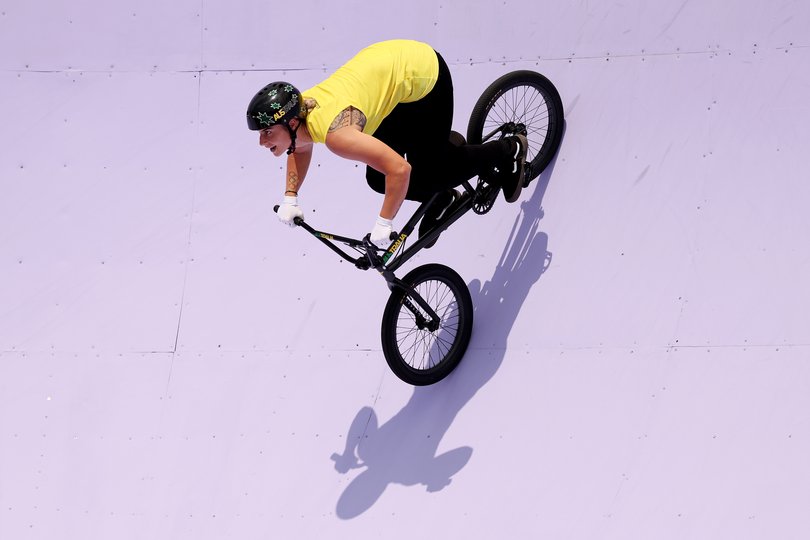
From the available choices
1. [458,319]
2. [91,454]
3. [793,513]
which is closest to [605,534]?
[793,513]

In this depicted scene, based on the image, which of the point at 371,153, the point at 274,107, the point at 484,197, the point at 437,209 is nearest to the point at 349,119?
the point at 371,153

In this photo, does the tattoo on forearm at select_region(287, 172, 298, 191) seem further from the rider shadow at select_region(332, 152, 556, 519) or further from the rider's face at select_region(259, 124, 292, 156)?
the rider shadow at select_region(332, 152, 556, 519)

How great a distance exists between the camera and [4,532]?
5.71 metres

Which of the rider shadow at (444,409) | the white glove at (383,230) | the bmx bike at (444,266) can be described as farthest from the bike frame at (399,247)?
the rider shadow at (444,409)

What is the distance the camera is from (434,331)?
5504 mm

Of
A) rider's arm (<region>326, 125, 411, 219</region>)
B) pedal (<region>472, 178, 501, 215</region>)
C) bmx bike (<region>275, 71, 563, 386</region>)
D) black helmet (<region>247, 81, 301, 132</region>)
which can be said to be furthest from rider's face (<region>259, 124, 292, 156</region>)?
pedal (<region>472, 178, 501, 215</region>)

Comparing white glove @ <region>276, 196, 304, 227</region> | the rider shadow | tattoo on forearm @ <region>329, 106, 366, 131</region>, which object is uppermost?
tattoo on forearm @ <region>329, 106, 366, 131</region>

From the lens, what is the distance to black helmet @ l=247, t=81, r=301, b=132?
14.4 ft

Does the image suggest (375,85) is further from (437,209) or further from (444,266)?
(444,266)

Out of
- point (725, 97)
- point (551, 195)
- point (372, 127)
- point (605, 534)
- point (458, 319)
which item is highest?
point (372, 127)

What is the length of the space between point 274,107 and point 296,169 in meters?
0.58

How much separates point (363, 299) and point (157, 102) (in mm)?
2077

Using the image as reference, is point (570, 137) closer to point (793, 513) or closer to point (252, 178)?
point (252, 178)

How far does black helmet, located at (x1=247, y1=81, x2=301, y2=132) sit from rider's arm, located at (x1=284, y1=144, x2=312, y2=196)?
0.44m
